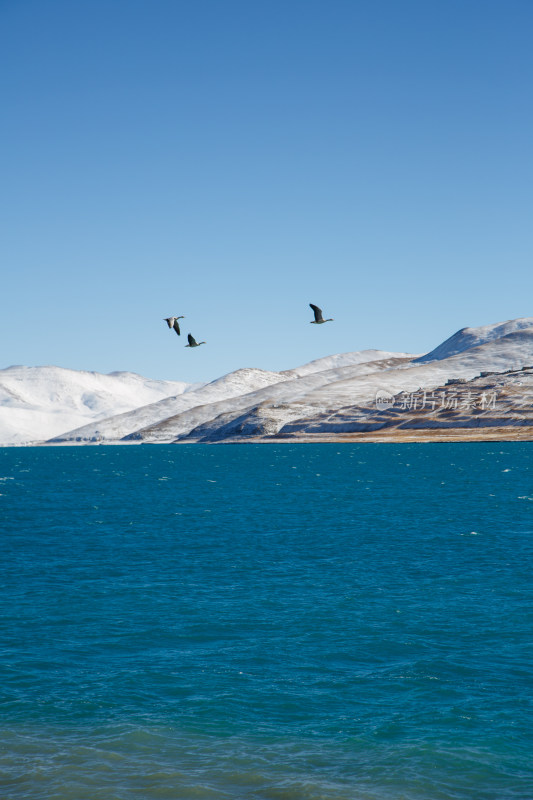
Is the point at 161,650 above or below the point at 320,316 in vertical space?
below

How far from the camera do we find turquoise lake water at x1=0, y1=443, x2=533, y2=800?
2288 cm

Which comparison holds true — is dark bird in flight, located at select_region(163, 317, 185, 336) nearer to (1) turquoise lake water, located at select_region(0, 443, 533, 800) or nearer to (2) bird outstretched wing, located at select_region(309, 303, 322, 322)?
(2) bird outstretched wing, located at select_region(309, 303, 322, 322)

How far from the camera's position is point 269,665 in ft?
101

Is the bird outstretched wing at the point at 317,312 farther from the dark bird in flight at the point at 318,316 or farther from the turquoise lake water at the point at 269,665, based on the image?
the turquoise lake water at the point at 269,665

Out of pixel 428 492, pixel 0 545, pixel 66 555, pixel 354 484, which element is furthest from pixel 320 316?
pixel 354 484

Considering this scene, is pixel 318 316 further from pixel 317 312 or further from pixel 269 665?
pixel 269 665

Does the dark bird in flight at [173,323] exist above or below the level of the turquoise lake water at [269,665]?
above

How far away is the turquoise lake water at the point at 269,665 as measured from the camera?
22.9 m

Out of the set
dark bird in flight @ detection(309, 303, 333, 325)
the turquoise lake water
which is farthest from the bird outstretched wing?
the turquoise lake water

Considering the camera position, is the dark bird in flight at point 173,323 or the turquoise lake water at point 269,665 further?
the dark bird in flight at point 173,323

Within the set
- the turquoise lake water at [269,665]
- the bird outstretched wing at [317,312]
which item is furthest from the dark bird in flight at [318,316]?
the turquoise lake water at [269,665]

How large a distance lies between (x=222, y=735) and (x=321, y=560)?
27798 mm

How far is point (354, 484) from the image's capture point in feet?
385

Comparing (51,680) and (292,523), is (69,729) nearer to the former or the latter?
(51,680)
